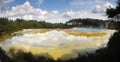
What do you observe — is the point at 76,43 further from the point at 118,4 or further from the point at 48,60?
the point at 118,4

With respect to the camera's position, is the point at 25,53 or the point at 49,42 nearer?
the point at 25,53

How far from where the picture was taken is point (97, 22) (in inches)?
1748

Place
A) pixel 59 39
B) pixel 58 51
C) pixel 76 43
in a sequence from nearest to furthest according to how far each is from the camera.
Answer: pixel 58 51, pixel 76 43, pixel 59 39

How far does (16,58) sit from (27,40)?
10291 mm

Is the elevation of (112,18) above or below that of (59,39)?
above

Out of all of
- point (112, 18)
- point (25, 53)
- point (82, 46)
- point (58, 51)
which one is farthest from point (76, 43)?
point (112, 18)

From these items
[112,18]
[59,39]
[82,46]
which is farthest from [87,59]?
[59,39]

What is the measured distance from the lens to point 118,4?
1992 centimetres

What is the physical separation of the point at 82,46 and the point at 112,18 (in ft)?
32.0

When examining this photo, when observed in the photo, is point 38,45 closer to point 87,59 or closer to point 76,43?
point 76,43

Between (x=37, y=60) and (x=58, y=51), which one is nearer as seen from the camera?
(x=37, y=60)

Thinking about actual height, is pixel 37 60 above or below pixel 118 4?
below

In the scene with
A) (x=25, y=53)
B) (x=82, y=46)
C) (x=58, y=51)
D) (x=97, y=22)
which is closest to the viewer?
(x=25, y=53)

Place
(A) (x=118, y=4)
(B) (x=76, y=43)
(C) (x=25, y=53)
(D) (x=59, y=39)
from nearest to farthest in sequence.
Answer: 1. (A) (x=118, y=4)
2. (C) (x=25, y=53)
3. (B) (x=76, y=43)
4. (D) (x=59, y=39)
